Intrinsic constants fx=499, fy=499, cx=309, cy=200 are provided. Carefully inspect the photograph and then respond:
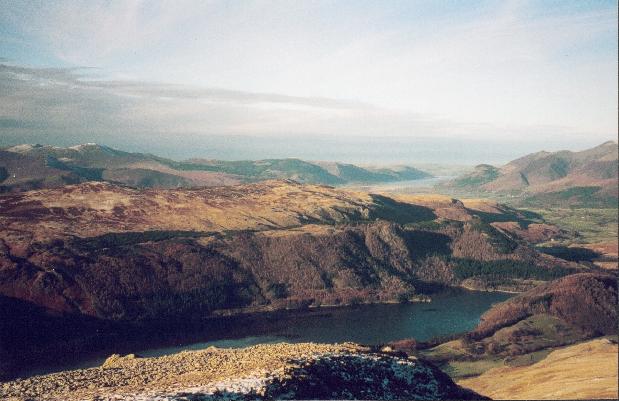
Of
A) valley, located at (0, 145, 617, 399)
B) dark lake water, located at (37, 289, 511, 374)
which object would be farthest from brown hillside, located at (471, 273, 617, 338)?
dark lake water, located at (37, 289, 511, 374)

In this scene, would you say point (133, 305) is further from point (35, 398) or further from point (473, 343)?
point (35, 398)

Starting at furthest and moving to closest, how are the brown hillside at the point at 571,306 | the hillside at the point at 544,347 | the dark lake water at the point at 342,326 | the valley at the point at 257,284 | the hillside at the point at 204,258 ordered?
the hillside at the point at 204,258, the brown hillside at the point at 571,306, the dark lake water at the point at 342,326, the valley at the point at 257,284, the hillside at the point at 544,347

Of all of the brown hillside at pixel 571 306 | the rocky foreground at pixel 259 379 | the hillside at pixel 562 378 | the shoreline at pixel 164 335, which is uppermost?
the rocky foreground at pixel 259 379

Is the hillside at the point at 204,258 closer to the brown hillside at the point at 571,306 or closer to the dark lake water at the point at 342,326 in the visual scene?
the dark lake water at the point at 342,326

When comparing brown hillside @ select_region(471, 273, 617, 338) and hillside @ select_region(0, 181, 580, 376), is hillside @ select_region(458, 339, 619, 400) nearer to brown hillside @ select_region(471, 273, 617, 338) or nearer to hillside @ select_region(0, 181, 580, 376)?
brown hillside @ select_region(471, 273, 617, 338)

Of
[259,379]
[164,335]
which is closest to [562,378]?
[259,379]

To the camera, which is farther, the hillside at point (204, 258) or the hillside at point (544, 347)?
the hillside at point (204, 258)

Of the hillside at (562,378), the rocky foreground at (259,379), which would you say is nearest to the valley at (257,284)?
the hillside at (562,378)
